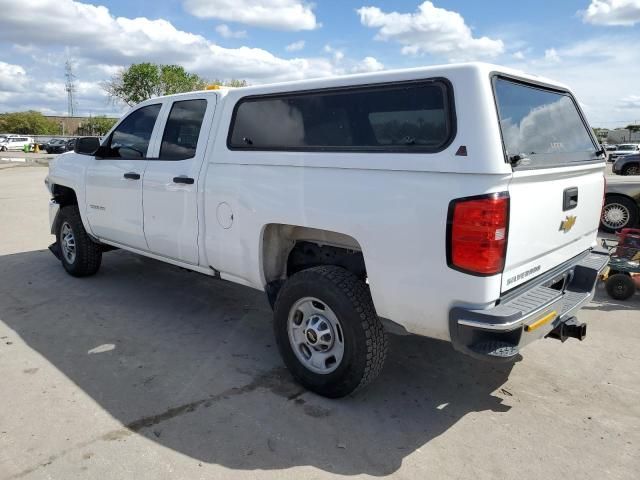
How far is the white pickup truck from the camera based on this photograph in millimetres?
2719

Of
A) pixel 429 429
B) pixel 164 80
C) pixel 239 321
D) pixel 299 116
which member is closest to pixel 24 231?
pixel 239 321

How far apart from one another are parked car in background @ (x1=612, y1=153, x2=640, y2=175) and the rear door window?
61.6 feet

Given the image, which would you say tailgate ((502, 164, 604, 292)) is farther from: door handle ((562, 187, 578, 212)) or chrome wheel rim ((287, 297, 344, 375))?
chrome wheel rim ((287, 297, 344, 375))

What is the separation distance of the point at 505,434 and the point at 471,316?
2.99ft

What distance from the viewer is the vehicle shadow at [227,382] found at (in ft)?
9.74

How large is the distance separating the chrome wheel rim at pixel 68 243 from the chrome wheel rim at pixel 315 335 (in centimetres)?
361

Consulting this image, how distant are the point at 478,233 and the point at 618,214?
26.5 ft

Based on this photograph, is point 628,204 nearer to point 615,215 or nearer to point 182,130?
point 615,215

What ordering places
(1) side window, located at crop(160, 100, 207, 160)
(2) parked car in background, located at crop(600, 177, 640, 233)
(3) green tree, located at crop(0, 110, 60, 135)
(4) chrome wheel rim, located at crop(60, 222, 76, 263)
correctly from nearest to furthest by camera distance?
1. (1) side window, located at crop(160, 100, 207, 160)
2. (4) chrome wheel rim, located at crop(60, 222, 76, 263)
3. (2) parked car in background, located at crop(600, 177, 640, 233)
4. (3) green tree, located at crop(0, 110, 60, 135)

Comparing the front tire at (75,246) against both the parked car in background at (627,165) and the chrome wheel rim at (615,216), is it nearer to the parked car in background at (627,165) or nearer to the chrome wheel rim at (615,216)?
the chrome wheel rim at (615,216)

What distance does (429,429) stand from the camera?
3.16 m

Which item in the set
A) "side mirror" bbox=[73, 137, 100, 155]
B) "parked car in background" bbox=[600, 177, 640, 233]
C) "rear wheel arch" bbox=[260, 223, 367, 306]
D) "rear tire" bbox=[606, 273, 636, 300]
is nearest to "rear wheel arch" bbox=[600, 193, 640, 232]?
"parked car in background" bbox=[600, 177, 640, 233]

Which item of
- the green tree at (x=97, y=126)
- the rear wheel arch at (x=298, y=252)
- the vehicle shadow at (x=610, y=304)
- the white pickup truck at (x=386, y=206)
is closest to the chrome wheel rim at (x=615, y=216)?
the vehicle shadow at (x=610, y=304)

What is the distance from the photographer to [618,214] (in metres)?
9.32
